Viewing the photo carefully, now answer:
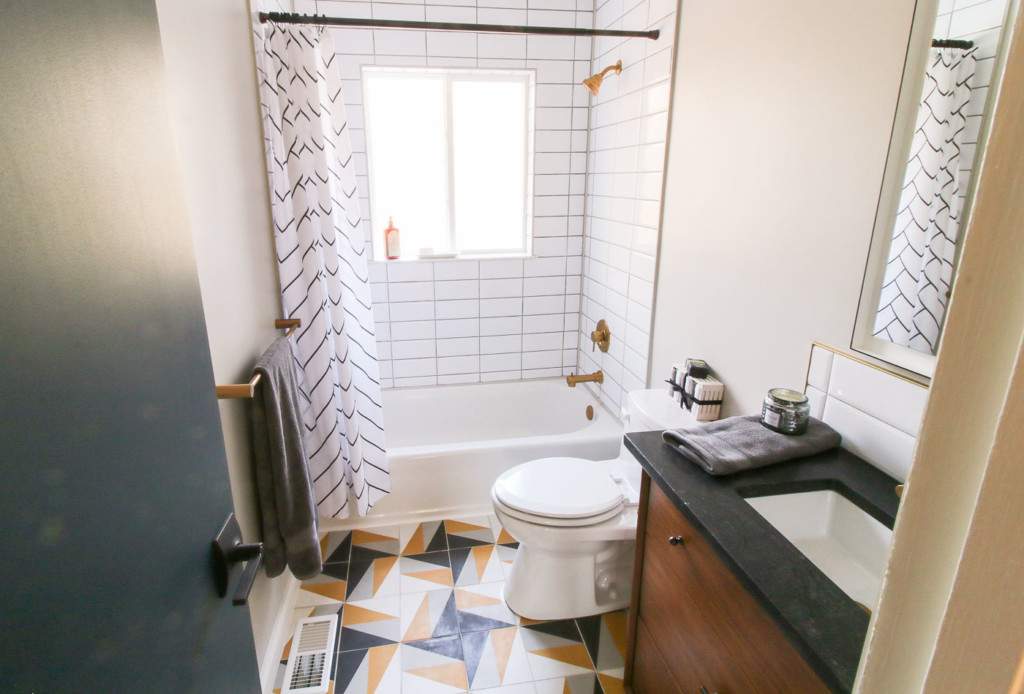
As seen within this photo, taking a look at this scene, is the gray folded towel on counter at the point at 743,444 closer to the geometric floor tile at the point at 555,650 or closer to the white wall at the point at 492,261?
the geometric floor tile at the point at 555,650

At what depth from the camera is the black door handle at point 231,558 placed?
2.60 ft

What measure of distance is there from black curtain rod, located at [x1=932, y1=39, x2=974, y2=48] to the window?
6.96 feet

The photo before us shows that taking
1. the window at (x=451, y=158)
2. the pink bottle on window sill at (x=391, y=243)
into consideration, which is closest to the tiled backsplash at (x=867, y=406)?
the window at (x=451, y=158)

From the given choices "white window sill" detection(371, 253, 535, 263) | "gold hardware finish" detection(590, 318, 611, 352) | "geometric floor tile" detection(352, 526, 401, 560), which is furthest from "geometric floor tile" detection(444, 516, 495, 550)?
"white window sill" detection(371, 253, 535, 263)

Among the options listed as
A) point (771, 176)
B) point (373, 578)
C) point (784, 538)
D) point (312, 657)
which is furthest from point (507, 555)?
point (771, 176)

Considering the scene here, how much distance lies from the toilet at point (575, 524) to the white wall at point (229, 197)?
2.64 feet

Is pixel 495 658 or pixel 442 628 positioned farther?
pixel 442 628

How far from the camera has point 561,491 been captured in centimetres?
180

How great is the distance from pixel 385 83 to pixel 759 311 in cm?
229

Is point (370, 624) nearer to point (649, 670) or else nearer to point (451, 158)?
point (649, 670)

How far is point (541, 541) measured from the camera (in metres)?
1.76

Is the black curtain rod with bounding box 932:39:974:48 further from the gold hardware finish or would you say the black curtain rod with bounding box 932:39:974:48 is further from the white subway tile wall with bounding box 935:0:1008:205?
the gold hardware finish

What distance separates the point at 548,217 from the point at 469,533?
1.70m

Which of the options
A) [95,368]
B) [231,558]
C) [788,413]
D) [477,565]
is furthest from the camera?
[477,565]
